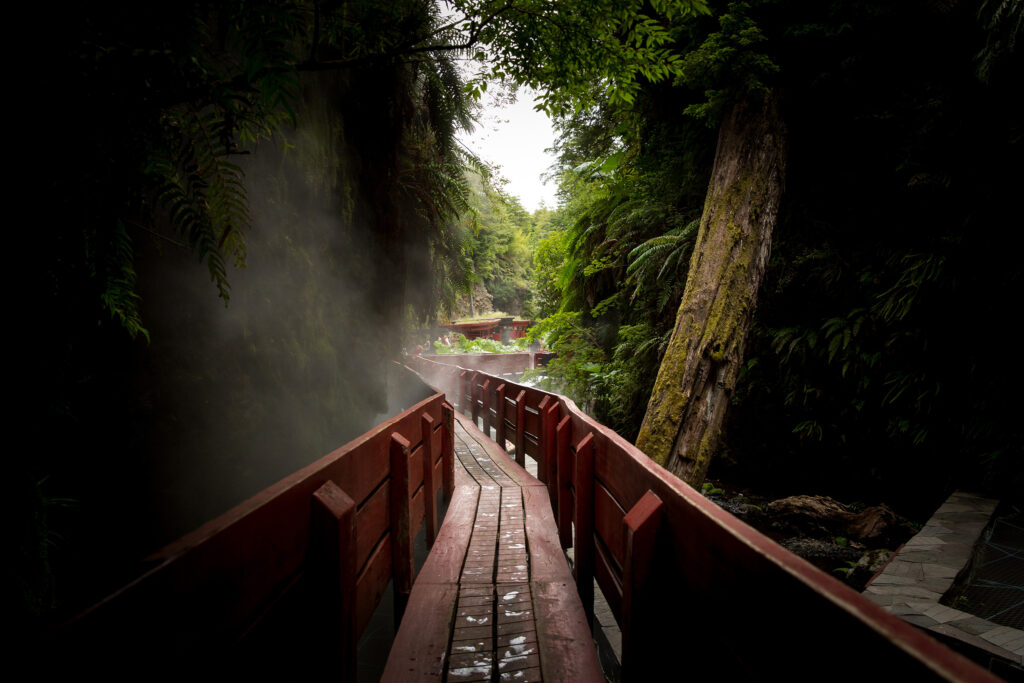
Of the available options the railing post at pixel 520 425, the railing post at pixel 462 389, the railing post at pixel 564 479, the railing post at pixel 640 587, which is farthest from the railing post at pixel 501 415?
the railing post at pixel 640 587

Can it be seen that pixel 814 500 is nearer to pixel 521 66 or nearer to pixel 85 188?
pixel 521 66

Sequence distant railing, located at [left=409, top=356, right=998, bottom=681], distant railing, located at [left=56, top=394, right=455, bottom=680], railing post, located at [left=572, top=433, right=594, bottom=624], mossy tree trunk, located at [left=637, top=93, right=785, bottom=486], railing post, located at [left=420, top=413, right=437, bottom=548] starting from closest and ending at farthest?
1. distant railing, located at [left=409, top=356, right=998, bottom=681]
2. distant railing, located at [left=56, top=394, right=455, bottom=680]
3. railing post, located at [left=572, top=433, right=594, bottom=624]
4. railing post, located at [left=420, top=413, right=437, bottom=548]
5. mossy tree trunk, located at [left=637, top=93, right=785, bottom=486]

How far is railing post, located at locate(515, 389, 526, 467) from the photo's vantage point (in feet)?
15.8

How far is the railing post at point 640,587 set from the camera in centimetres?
122

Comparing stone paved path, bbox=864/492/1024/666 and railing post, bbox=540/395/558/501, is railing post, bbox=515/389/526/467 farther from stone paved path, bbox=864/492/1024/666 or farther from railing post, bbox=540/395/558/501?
stone paved path, bbox=864/492/1024/666

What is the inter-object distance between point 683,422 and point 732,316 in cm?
102

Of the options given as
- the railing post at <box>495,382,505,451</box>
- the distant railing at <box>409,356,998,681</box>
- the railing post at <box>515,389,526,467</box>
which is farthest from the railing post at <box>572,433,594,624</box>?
the railing post at <box>495,382,505,451</box>

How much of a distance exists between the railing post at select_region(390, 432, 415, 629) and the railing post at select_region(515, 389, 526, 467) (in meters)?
2.50

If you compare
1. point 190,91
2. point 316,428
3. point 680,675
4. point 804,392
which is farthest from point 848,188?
point 316,428

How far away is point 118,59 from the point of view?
4.16 feet

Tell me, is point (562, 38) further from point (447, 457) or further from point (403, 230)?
point (403, 230)

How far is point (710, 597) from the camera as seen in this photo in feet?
3.21

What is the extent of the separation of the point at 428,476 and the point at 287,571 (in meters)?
2.02

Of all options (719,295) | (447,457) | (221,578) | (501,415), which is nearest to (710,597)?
(221,578)
